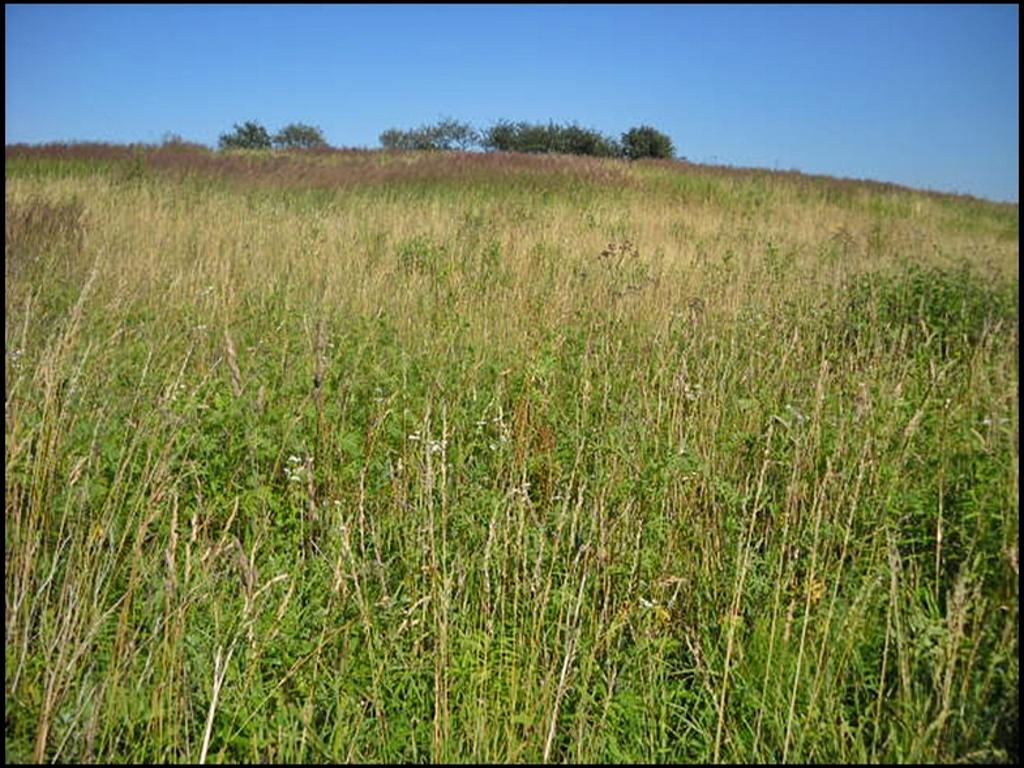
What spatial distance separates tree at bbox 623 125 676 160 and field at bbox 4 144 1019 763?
2793cm

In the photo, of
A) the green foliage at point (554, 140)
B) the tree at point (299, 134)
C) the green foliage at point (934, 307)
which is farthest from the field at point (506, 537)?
the tree at point (299, 134)

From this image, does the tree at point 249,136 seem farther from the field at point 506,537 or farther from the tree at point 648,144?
the field at point 506,537

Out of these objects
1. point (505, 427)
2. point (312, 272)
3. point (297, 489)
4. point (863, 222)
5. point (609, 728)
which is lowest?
point (609, 728)

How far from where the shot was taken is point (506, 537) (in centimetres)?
197

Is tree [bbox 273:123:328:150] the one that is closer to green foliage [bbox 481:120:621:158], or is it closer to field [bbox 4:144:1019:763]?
green foliage [bbox 481:120:621:158]

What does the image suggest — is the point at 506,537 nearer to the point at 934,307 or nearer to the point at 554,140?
the point at 934,307

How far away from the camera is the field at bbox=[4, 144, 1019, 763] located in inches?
63.7

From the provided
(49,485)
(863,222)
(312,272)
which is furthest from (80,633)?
(863,222)

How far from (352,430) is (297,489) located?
0.58m

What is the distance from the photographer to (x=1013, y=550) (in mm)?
1611

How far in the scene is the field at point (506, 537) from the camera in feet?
5.31

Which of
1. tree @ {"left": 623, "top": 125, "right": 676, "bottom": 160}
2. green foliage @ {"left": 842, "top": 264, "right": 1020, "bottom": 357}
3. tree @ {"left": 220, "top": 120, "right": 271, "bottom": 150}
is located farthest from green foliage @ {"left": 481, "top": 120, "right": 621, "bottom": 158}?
green foliage @ {"left": 842, "top": 264, "right": 1020, "bottom": 357}

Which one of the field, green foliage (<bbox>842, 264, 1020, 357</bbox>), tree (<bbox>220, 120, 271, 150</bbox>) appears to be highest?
tree (<bbox>220, 120, 271, 150</bbox>)

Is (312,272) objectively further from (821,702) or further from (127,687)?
(821,702)
